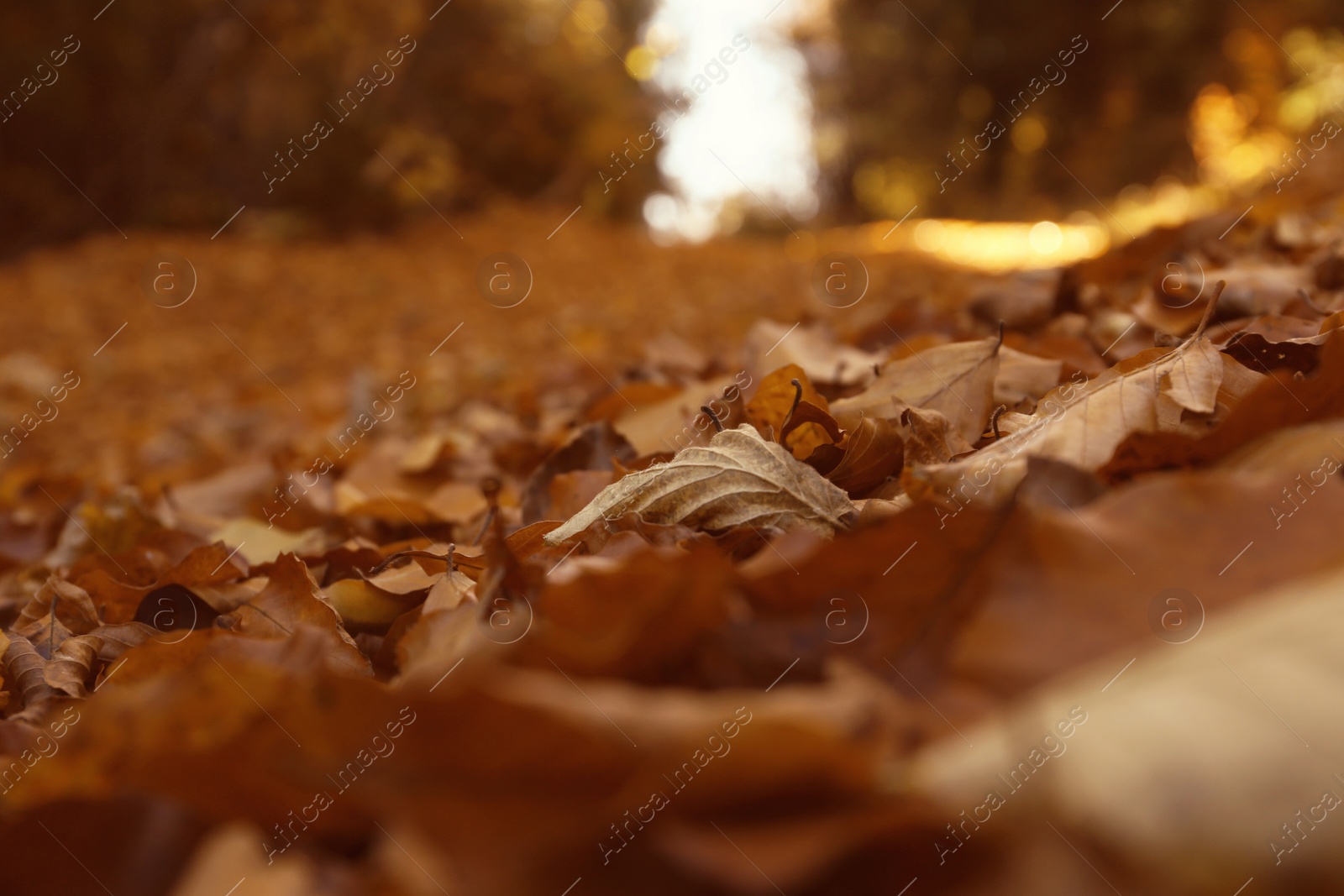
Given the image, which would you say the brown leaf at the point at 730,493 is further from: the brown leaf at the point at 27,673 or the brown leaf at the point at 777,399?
the brown leaf at the point at 27,673

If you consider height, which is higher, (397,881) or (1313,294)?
(1313,294)

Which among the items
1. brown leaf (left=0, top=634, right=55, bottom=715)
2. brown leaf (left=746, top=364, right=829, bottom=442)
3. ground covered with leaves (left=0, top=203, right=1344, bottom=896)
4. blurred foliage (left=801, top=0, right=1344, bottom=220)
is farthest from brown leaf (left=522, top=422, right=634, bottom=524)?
blurred foliage (left=801, top=0, right=1344, bottom=220)

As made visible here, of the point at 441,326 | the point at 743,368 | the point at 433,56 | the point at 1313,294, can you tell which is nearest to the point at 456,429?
the point at 743,368

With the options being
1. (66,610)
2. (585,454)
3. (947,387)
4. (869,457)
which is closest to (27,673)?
(66,610)

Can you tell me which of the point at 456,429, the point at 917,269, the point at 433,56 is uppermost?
the point at 433,56

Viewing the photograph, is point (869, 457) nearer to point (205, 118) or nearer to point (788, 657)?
point (788, 657)

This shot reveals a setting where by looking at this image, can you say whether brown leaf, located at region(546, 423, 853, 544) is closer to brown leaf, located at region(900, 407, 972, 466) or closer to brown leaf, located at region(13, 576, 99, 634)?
brown leaf, located at region(900, 407, 972, 466)

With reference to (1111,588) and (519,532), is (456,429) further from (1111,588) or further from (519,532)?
(1111,588)
